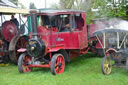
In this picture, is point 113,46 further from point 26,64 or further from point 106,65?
point 26,64

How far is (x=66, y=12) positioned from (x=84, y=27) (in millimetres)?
1158

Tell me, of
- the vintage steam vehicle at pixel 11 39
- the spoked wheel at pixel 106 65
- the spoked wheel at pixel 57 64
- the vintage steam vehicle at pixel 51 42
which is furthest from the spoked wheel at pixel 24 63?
the spoked wheel at pixel 106 65

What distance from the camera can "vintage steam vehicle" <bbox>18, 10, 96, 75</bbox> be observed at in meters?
5.71

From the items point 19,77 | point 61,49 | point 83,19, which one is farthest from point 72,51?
point 19,77

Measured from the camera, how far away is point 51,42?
5852mm

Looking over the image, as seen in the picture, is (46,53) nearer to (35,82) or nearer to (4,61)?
(35,82)

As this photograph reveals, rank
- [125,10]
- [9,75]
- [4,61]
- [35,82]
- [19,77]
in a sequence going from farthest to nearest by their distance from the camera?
[125,10]
[4,61]
[9,75]
[19,77]
[35,82]

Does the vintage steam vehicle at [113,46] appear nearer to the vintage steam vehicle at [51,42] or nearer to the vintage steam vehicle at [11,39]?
the vintage steam vehicle at [51,42]

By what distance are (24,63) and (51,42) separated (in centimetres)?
108

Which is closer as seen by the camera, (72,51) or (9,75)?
(9,75)

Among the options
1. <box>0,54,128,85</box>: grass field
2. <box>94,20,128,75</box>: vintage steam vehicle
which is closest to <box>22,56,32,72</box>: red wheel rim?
<box>0,54,128,85</box>: grass field

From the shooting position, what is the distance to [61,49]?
6168mm

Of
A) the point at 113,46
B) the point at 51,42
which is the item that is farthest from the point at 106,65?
the point at 51,42

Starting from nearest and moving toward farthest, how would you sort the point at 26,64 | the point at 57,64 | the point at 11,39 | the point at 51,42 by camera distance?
1. the point at 57,64
2. the point at 51,42
3. the point at 26,64
4. the point at 11,39
